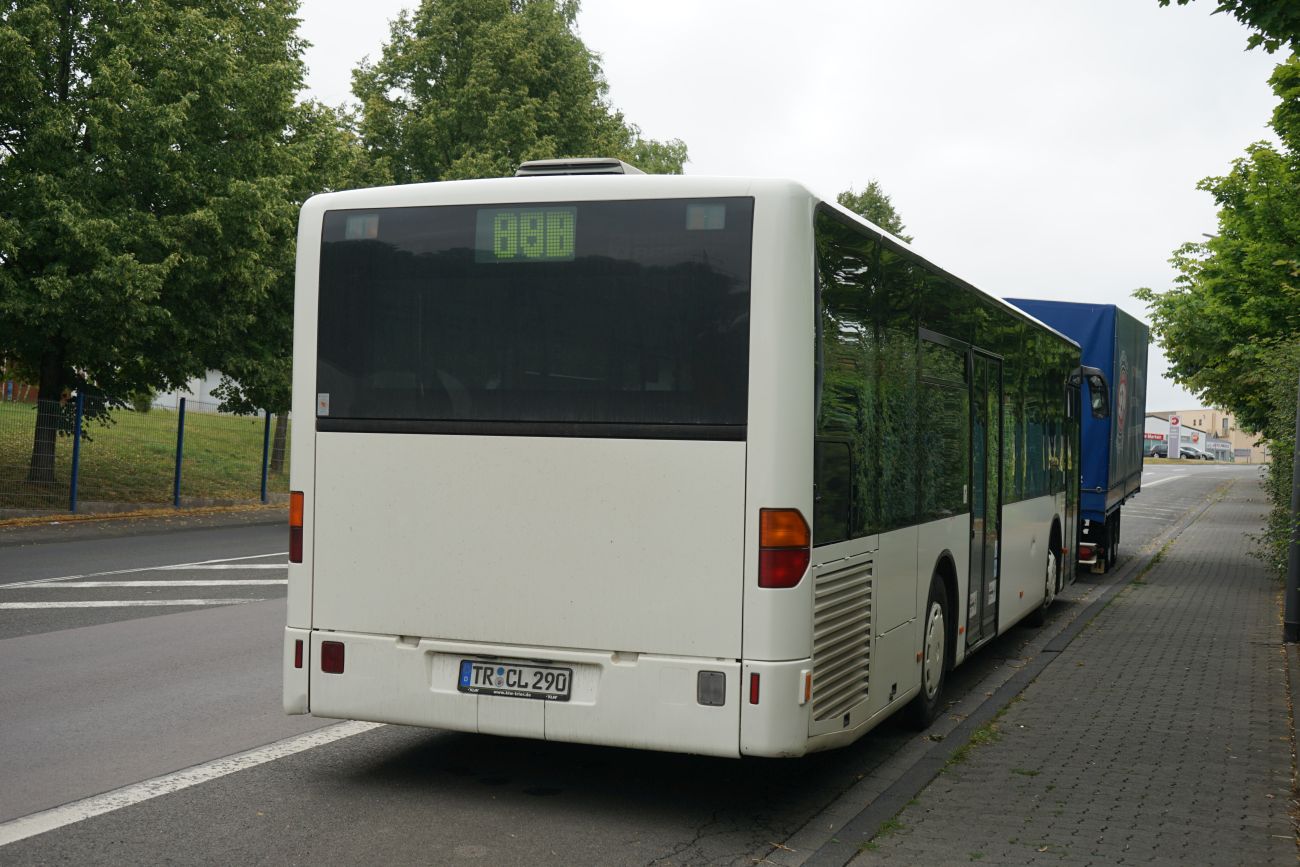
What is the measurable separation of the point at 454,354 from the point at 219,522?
1927cm

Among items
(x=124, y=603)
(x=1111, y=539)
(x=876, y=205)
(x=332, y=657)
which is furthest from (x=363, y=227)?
(x=876, y=205)

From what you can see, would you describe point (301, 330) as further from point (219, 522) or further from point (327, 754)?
point (219, 522)

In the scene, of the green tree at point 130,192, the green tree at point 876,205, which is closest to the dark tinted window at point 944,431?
the green tree at point 130,192

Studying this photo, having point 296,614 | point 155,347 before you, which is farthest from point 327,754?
point 155,347

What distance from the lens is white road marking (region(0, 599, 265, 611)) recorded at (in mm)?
12617

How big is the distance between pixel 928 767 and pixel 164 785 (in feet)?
12.3

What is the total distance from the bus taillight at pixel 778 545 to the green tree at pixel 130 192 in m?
17.7

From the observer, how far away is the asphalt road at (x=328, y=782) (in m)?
5.51

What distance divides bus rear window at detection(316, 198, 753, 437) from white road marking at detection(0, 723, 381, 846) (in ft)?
5.75

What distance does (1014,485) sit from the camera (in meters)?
11.1

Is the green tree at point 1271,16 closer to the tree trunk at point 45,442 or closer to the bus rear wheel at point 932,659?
the bus rear wheel at point 932,659

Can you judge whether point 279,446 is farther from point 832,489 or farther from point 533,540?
point 832,489

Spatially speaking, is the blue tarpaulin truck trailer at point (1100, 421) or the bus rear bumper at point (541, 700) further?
the blue tarpaulin truck trailer at point (1100, 421)

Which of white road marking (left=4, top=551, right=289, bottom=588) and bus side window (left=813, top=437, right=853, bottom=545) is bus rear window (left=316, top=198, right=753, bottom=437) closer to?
bus side window (left=813, top=437, right=853, bottom=545)
